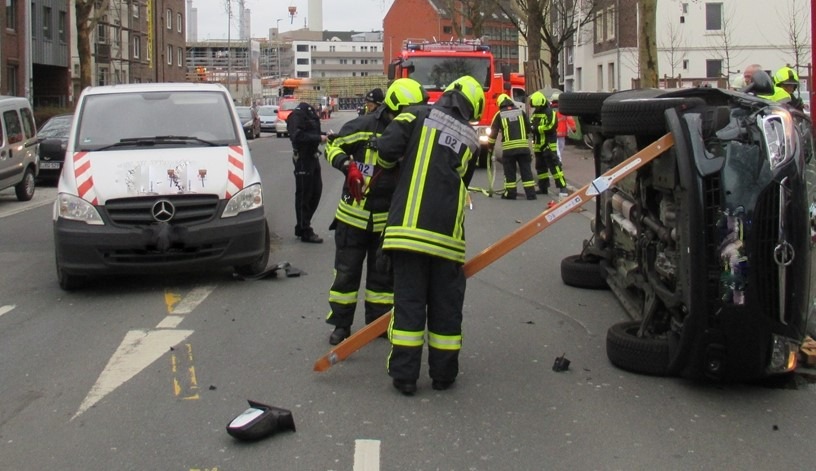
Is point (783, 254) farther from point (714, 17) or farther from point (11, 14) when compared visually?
point (714, 17)

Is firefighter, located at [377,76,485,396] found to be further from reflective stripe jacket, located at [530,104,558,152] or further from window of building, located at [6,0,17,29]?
window of building, located at [6,0,17,29]

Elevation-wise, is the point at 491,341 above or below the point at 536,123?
below

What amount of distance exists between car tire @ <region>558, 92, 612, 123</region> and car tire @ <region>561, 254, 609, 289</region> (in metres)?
1.34

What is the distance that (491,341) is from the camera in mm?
6801

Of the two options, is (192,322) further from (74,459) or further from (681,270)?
(681,270)

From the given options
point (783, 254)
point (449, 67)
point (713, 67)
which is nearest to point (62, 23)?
point (449, 67)

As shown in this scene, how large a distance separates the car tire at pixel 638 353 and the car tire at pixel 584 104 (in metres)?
2.28

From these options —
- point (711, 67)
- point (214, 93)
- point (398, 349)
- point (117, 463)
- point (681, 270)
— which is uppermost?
point (711, 67)

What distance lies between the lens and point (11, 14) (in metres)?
42.0

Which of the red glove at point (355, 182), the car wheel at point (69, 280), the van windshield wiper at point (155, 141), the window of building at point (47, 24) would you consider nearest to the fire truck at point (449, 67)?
the van windshield wiper at point (155, 141)

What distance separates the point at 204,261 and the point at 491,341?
Result: 2.92 metres

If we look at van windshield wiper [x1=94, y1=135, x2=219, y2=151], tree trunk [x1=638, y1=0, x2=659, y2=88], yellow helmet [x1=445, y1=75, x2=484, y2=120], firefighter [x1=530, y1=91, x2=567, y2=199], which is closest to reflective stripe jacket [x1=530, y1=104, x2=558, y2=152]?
firefighter [x1=530, y1=91, x2=567, y2=199]

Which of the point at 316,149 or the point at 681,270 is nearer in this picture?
the point at 681,270

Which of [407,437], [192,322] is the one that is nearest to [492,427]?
[407,437]
